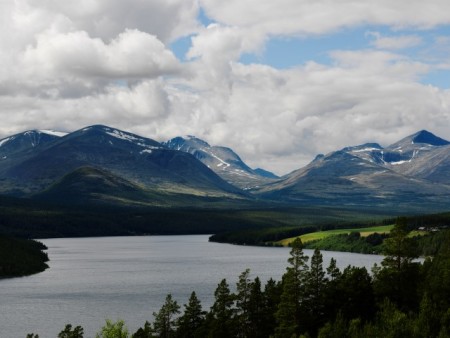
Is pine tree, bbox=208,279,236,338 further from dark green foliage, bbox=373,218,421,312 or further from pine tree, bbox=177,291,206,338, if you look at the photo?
dark green foliage, bbox=373,218,421,312

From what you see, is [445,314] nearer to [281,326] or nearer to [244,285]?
[281,326]

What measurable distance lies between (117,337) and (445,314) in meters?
38.7

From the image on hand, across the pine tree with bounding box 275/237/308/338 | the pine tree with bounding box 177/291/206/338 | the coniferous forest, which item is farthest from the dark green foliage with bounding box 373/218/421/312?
the pine tree with bounding box 177/291/206/338

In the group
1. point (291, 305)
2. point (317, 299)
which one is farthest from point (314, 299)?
point (291, 305)

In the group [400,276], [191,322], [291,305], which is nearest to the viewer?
[291,305]

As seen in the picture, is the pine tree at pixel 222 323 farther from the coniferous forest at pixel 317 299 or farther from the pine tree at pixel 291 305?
the pine tree at pixel 291 305

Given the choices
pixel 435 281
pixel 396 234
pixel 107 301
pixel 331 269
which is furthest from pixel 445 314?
pixel 107 301

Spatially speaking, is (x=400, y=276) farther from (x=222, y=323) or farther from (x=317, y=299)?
(x=222, y=323)

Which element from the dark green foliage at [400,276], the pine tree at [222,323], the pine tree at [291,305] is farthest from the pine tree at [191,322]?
the dark green foliage at [400,276]

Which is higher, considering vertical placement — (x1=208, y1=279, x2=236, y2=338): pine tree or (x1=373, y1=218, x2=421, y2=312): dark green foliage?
(x1=373, y1=218, x2=421, y2=312): dark green foliage

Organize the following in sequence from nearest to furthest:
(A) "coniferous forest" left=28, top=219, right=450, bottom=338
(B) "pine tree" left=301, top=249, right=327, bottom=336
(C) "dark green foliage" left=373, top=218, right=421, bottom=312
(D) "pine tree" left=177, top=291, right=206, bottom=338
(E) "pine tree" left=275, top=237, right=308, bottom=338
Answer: (E) "pine tree" left=275, top=237, right=308, bottom=338, (A) "coniferous forest" left=28, top=219, right=450, bottom=338, (B) "pine tree" left=301, top=249, right=327, bottom=336, (C) "dark green foliage" left=373, top=218, right=421, bottom=312, (D) "pine tree" left=177, top=291, right=206, bottom=338

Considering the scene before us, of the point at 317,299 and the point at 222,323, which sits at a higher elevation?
the point at 317,299

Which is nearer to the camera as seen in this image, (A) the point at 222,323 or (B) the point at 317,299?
(A) the point at 222,323

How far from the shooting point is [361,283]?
10125cm
